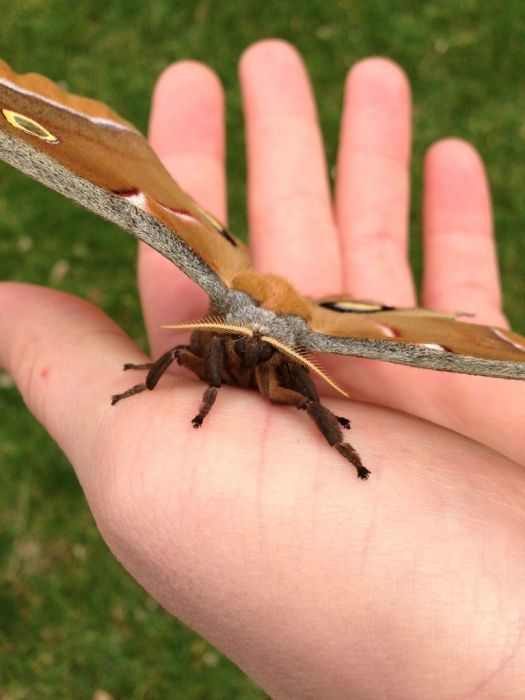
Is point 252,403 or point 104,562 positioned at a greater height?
point 252,403

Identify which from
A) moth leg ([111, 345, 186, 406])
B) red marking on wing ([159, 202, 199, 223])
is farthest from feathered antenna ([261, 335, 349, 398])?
red marking on wing ([159, 202, 199, 223])

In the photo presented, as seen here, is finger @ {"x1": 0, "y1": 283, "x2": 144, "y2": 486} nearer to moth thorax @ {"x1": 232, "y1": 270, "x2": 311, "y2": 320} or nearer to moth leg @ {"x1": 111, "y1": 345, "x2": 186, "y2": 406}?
moth leg @ {"x1": 111, "y1": 345, "x2": 186, "y2": 406}

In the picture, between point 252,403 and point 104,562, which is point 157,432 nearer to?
point 252,403

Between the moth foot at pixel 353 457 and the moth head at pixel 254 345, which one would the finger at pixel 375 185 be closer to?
the moth head at pixel 254 345

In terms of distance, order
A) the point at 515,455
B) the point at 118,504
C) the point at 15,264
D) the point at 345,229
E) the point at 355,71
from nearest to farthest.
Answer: the point at 118,504 < the point at 515,455 < the point at 345,229 < the point at 355,71 < the point at 15,264

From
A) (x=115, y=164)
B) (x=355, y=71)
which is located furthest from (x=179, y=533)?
(x=355, y=71)

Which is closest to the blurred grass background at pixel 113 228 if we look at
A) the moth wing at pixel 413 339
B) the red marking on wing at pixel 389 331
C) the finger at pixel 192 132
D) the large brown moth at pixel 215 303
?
the finger at pixel 192 132

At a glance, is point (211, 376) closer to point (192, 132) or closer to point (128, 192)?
point (128, 192)

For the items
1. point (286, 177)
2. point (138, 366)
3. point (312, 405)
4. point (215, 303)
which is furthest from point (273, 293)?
point (286, 177)
